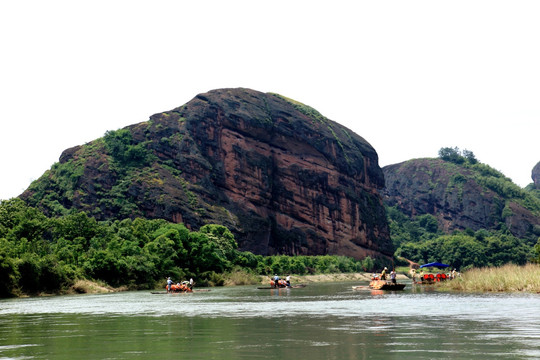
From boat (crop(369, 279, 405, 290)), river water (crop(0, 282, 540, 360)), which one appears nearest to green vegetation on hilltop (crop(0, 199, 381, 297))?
boat (crop(369, 279, 405, 290))

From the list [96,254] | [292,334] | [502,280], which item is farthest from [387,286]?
[292,334]

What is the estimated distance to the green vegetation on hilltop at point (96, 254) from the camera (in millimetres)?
78062

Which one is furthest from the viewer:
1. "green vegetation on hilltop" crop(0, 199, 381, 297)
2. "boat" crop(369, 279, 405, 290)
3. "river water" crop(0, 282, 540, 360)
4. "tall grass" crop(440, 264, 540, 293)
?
"green vegetation on hilltop" crop(0, 199, 381, 297)

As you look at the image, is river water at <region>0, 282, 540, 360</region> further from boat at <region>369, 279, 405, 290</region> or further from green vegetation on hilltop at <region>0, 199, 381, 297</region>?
green vegetation on hilltop at <region>0, 199, 381, 297</region>

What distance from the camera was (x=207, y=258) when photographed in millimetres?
114188

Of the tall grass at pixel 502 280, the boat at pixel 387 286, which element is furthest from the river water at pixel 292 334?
the boat at pixel 387 286

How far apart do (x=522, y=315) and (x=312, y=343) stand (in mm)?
13306

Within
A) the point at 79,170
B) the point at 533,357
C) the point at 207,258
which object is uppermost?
the point at 79,170

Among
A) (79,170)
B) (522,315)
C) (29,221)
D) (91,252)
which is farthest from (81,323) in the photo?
(79,170)

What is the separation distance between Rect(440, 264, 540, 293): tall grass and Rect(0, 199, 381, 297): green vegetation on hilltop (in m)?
46.4

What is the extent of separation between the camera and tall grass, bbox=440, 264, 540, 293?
173 ft

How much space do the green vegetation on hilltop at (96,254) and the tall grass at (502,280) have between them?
46.4 m

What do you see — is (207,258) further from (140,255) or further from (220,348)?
(220,348)

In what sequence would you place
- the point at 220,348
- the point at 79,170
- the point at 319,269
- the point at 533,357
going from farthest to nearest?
the point at 79,170 → the point at 319,269 → the point at 220,348 → the point at 533,357
